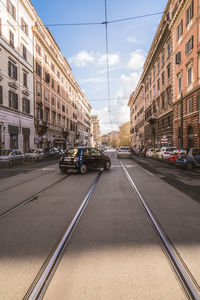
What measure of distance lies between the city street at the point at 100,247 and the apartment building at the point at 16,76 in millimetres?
20741

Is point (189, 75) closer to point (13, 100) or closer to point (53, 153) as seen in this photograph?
point (53, 153)

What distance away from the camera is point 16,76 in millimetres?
25984

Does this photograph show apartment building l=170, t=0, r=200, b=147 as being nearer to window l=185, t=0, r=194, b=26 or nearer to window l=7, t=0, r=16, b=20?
window l=185, t=0, r=194, b=26

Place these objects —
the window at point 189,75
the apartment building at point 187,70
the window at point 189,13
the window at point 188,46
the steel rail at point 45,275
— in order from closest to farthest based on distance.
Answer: the steel rail at point 45,275 → the apartment building at point 187,70 → the window at point 189,13 → the window at point 188,46 → the window at point 189,75

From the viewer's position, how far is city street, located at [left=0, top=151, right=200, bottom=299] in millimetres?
2164

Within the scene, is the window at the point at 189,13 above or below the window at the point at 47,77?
above

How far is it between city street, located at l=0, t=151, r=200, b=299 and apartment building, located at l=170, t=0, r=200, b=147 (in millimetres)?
18433

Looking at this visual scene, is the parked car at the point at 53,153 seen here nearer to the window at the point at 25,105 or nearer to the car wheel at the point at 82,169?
the window at the point at 25,105

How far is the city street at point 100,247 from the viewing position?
2164mm

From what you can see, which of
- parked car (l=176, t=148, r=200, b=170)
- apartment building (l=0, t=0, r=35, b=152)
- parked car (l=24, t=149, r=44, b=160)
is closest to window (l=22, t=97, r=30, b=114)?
apartment building (l=0, t=0, r=35, b=152)

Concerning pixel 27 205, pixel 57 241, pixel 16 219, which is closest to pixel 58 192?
pixel 27 205

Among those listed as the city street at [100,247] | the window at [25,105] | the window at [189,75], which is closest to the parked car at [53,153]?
the window at [25,105]

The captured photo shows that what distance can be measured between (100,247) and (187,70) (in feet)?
84.1

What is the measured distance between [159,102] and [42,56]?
70.4 ft
